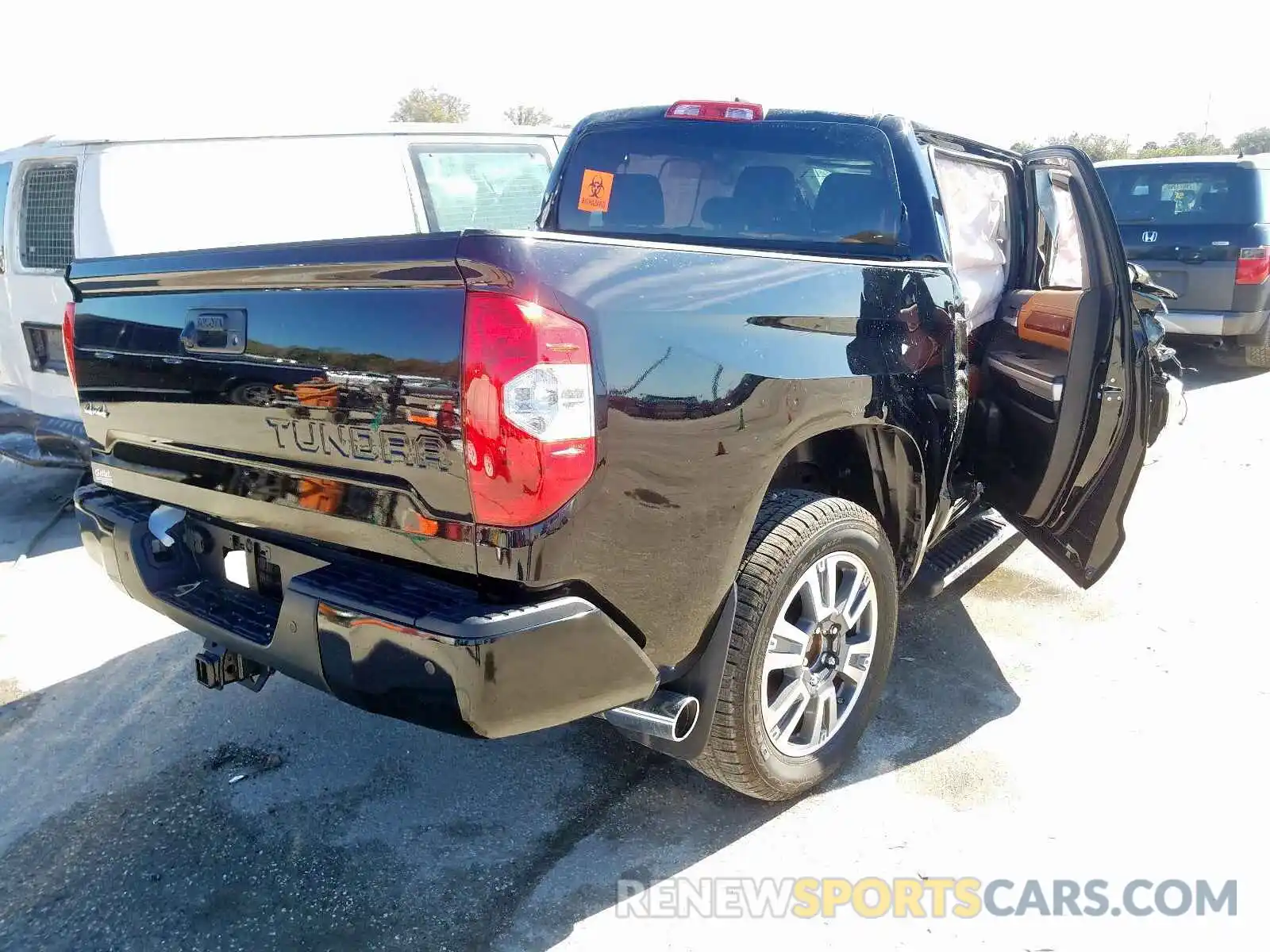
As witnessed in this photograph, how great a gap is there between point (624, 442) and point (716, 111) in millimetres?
2003

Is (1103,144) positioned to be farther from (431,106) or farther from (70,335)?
(70,335)

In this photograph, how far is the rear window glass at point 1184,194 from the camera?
26.3ft

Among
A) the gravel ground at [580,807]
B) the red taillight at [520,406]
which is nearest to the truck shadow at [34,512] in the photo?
the gravel ground at [580,807]

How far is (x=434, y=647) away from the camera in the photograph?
1.79 meters

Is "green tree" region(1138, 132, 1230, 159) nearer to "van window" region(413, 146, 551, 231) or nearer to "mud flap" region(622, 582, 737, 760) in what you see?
"van window" region(413, 146, 551, 231)

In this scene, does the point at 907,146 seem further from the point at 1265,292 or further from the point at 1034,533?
the point at 1265,292

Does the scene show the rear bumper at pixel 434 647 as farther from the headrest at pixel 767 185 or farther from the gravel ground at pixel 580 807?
the headrest at pixel 767 185

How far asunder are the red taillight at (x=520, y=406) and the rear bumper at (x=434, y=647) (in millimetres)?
215

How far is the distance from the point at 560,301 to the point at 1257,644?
334 cm

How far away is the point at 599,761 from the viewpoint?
9.61 feet

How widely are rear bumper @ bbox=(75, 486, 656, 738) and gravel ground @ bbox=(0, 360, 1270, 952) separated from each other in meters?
0.67

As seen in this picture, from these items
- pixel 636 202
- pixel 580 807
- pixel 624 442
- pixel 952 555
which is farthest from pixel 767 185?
pixel 580 807

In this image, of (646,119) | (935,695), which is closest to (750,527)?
(935,695)

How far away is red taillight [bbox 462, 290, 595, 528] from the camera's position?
5.73 ft
